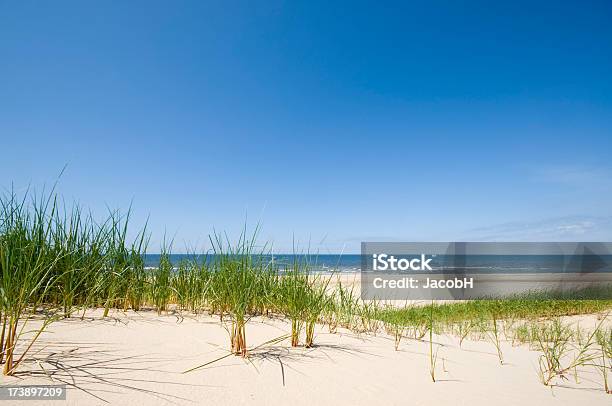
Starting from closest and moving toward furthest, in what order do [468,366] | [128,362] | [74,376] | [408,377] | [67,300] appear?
[74,376], [128,362], [408,377], [468,366], [67,300]

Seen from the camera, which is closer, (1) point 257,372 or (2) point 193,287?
(1) point 257,372

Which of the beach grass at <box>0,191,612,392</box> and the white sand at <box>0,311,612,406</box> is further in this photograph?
the beach grass at <box>0,191,612,392</box>

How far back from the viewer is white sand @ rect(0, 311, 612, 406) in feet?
5.37

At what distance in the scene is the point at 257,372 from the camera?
1952mm

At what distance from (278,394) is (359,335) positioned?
174cm

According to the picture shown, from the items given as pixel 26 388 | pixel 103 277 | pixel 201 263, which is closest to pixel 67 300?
pixel 103 277

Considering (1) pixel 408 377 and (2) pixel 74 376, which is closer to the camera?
(2) pixel 74 376

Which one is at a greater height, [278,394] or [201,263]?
[201,263]

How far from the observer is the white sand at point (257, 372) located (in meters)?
1.64

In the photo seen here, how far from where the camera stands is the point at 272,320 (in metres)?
3.45

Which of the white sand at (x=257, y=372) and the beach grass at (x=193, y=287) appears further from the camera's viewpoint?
the beach grass at (x=193, y=287)

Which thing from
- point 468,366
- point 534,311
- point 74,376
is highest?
point 74,376

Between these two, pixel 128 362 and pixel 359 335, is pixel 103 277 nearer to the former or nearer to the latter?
pixel 128 362

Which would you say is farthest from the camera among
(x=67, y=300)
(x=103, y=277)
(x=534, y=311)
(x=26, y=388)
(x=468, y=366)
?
(x=534, y=311)
